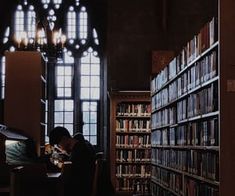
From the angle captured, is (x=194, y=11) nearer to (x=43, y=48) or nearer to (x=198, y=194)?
(x=43, y=48)

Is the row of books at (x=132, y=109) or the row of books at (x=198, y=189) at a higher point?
the row of books at (x=132, y=109)

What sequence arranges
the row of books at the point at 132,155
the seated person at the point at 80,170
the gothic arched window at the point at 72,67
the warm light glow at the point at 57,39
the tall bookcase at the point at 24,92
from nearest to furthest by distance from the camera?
the seated person at the point at 80,170, the tall bookcase at the point at 24,92, the warm light glow at the point at 57,39, the row of books at the point at 132,155, the gothic arched window at the point at 72,67

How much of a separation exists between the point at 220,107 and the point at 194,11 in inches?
403

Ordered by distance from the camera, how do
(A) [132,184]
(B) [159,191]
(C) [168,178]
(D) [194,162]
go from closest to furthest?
(D) [194,162]
(C) [168,178]
(B) [159,191]
(A) [132,184]

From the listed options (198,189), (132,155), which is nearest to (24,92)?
(198,189)

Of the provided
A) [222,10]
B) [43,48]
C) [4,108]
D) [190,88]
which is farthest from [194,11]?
[222,10]

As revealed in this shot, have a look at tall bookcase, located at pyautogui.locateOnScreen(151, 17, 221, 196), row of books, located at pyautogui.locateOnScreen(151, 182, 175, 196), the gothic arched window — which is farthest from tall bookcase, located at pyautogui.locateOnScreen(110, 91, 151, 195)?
tall bookcase, located at pyautogui.locateOnScreen(151, 17, 221, 196)

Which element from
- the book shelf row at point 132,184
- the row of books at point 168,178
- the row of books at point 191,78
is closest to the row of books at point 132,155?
the book shelf row at point 132,184

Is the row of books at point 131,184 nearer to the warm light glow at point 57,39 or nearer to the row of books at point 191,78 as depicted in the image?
the warm light glow at point 57,39

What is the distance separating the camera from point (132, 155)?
1329cm

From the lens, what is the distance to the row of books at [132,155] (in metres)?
13.2

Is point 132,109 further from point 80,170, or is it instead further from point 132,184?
point 80,170

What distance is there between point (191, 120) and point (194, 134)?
19cm

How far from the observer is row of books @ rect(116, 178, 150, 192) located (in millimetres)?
13172
